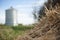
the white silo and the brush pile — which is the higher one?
the brush pile

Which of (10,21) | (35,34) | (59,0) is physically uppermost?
(59,0)

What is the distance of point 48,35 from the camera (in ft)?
10.9

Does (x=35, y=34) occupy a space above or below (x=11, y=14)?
above

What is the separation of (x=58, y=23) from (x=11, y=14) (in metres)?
30.0

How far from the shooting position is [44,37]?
10.8 feet

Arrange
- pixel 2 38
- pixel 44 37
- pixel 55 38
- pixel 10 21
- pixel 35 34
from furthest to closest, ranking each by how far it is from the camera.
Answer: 1. pixel 10 21
2. pixel 2 38
3. pixel 35 34
4. pixel 44 37
5. pixel 55 38

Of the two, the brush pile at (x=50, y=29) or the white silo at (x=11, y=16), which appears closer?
the brush pile at (x=50, y=29)

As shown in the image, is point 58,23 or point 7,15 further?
point 7,15

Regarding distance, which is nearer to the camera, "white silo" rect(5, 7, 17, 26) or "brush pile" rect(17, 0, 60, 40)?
"brush pile" rect(17, 0, 60, 40)

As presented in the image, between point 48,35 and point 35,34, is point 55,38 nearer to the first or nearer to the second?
point 48,35

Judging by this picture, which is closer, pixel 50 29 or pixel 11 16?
pixel 50 29

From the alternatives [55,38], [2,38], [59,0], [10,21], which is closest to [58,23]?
[55,38]

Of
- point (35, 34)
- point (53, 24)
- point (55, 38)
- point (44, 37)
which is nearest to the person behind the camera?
point (55, 38)

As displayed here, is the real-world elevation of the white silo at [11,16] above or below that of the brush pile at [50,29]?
below
